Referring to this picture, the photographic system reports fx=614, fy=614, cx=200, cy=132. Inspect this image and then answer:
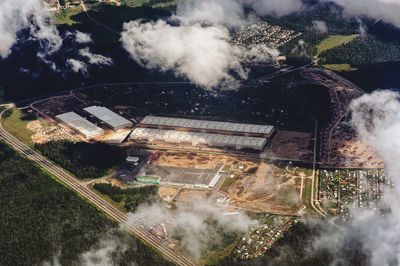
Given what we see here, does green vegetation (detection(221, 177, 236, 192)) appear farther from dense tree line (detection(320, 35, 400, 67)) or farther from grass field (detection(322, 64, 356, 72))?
dense tree line (detection(320, 35, 400, 67))

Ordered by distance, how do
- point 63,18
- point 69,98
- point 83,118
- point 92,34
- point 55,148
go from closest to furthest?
point 55,148
point 83,118
point 69,98
point 92,34
point 63,18

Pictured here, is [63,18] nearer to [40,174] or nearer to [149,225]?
[40,174]

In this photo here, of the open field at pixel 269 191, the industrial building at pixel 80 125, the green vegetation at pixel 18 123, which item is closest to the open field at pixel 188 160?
the open field at pixel 269 191

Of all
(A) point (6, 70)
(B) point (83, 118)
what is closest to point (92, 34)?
(A) point (6, 70)

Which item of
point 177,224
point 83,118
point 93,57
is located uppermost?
point 93,57

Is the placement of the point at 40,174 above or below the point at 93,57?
below

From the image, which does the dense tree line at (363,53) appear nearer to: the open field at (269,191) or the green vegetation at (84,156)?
the open field at (269,191)
